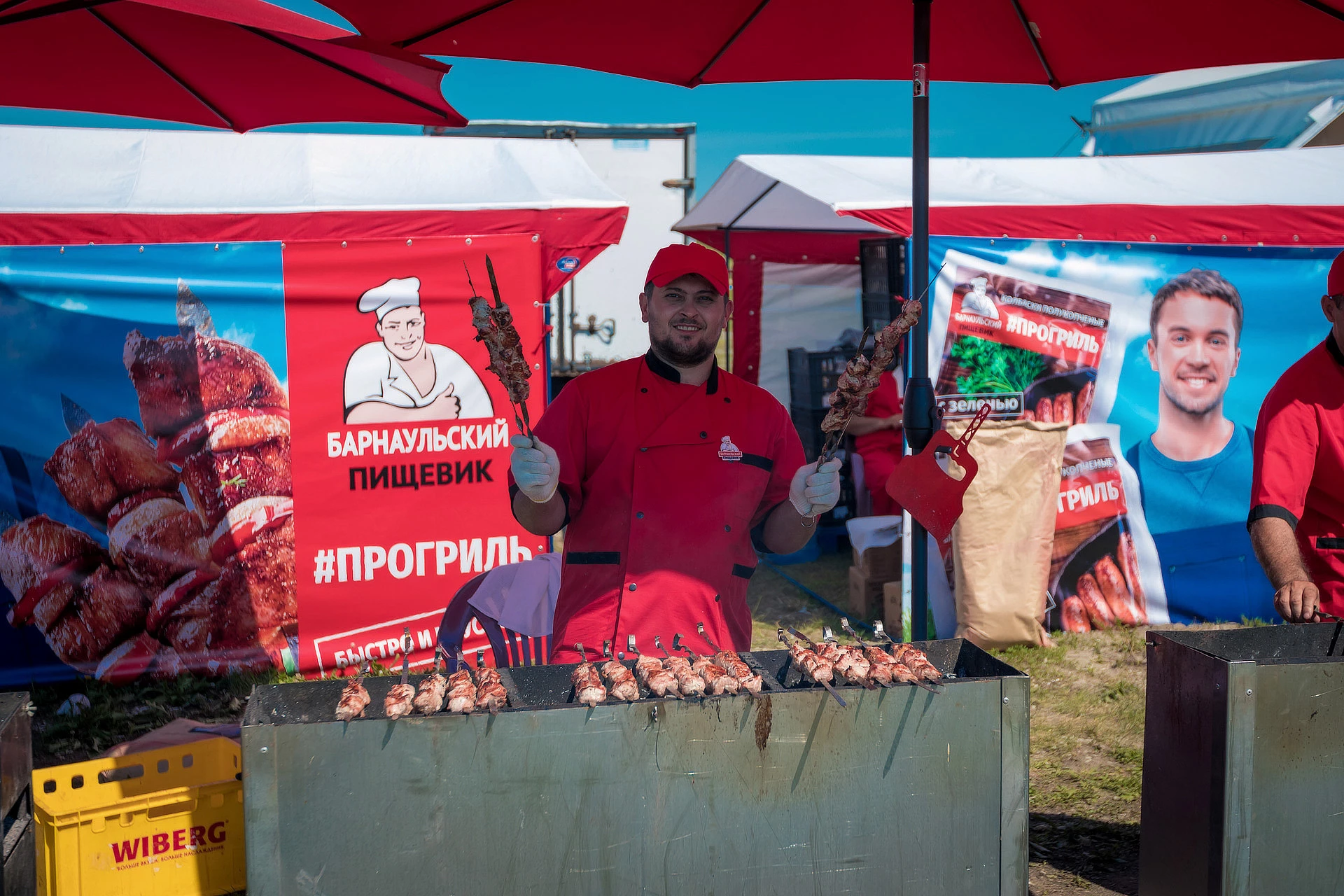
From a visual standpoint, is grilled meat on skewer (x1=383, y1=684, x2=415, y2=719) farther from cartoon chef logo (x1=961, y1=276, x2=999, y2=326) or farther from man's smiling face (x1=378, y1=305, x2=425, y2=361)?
cartoon chef logo (x1=961, y1=276, x2=999, y2=326)

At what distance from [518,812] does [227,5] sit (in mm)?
2532

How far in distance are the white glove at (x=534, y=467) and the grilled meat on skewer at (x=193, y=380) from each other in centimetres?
355

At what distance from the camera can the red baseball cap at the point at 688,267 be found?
9.93 feet

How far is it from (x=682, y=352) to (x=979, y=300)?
12.0 ft

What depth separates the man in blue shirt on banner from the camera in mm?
6523

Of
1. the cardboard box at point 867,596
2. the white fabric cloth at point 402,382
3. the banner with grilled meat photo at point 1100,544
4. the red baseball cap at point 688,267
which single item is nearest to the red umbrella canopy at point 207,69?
the red baseball cap at point 688,267

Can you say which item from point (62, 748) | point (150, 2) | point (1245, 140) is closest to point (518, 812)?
point (150, 2)

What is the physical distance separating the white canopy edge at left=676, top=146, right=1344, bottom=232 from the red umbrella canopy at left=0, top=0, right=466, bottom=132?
9.09ft

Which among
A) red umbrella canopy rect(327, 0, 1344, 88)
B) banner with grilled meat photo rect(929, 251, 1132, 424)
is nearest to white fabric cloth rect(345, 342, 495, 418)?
red umbrella canopy rect(327, 0, 1344, 88)

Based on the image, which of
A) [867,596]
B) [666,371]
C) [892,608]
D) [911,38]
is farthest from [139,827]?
[867,596]

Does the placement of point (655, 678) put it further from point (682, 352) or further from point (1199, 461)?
point (1199, 461)

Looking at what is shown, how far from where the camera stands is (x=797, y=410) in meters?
8.92

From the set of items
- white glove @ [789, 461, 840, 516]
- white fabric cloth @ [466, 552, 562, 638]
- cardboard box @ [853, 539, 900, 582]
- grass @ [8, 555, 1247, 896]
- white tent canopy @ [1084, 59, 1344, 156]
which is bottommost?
grass @ [8, 555, 1247, 896]

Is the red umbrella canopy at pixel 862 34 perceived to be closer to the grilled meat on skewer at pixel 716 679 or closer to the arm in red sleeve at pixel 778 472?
the arm in red sleeve at pixel 778 472
